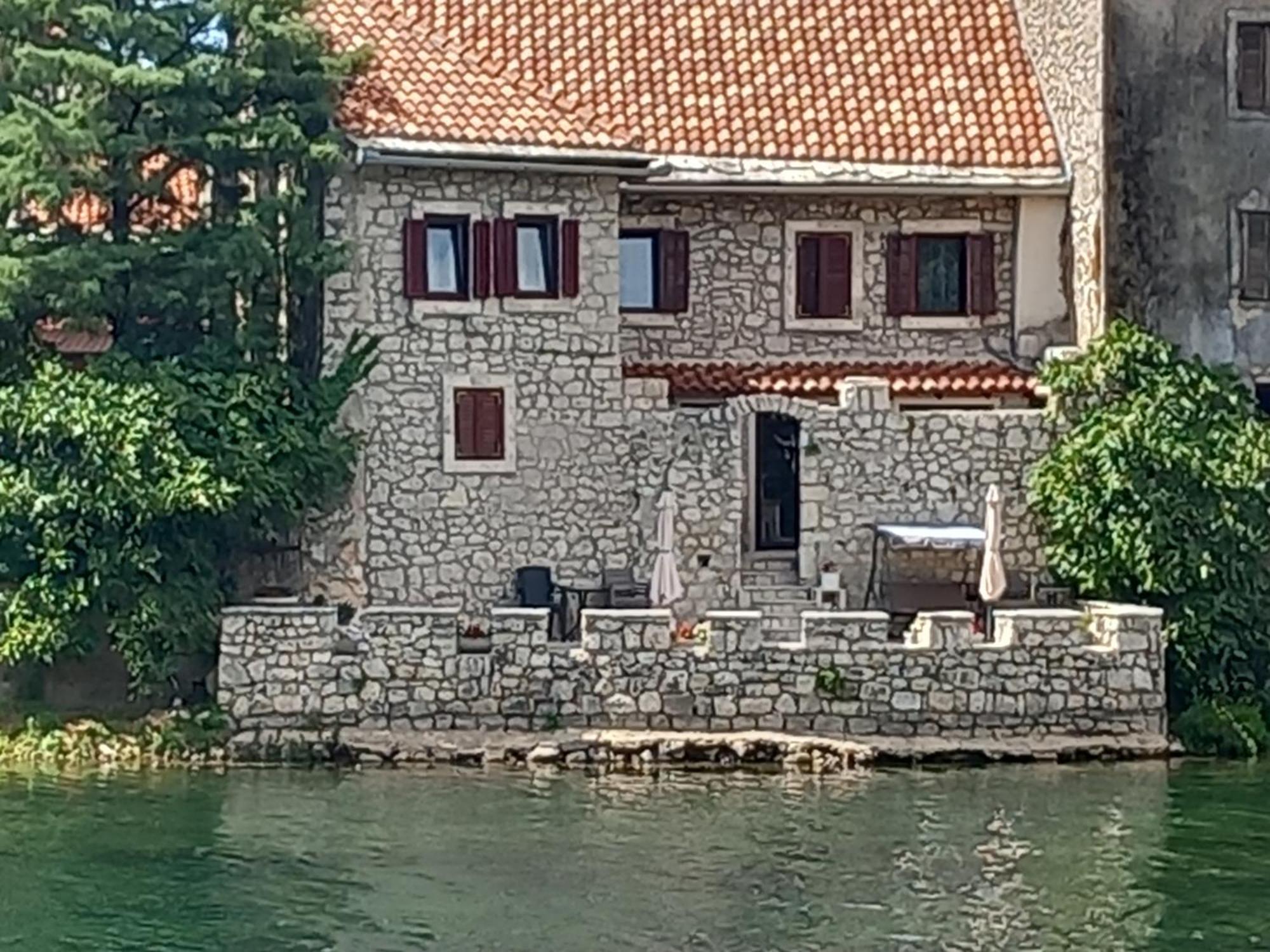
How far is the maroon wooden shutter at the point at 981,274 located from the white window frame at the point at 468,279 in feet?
24.2

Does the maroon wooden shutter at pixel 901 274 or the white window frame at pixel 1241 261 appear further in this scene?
the maroon wooden shutter at pixel 901 274

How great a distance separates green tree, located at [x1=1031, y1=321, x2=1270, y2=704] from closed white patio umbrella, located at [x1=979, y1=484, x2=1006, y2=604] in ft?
3.74

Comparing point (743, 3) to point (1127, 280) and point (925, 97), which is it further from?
point (1127, 280)

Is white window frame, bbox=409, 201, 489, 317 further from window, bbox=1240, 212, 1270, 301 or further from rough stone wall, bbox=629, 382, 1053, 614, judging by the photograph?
window, bbox=1240, 212, 1270, 301

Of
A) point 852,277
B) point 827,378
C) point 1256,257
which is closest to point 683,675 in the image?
point 827,378

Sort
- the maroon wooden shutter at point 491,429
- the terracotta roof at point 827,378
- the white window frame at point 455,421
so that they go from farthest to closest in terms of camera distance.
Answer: the terracotta roof at point 827,378 → the maroon wooden shutter at point 491,429 → the white window frame at point 455,421

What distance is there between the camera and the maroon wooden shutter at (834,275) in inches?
1368

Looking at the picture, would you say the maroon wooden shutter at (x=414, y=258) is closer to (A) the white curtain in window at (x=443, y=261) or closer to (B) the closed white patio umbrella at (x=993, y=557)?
(A) the white curtain in window at (x=443, y=261)

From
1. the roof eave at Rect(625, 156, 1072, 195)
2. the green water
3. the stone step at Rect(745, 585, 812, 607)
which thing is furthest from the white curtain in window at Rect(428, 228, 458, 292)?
the green water

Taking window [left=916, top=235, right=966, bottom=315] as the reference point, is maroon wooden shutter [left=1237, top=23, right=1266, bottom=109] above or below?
above

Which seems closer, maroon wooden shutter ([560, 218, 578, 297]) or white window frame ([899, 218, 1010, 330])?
maroon wooden shutter ([560, 218, 578, 297])

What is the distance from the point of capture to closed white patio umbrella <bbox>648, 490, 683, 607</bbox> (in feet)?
101

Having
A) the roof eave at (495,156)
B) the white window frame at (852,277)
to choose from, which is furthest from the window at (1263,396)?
the roof eave at (495,156)

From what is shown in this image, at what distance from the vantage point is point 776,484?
3406 centimetres
